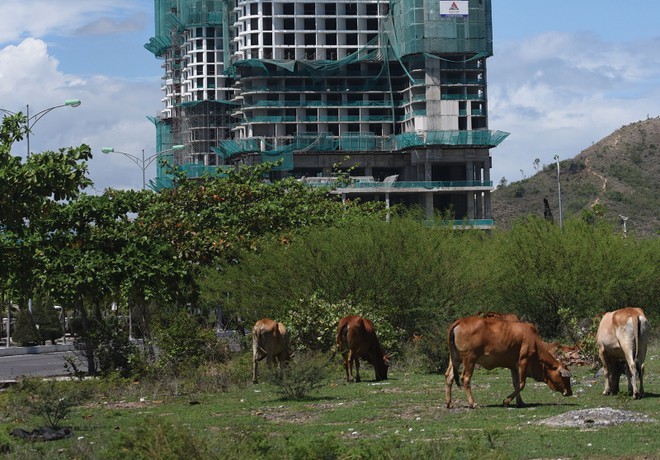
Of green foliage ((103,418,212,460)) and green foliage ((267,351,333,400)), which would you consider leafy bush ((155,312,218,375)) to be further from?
green foliage ((103,418,212,460))

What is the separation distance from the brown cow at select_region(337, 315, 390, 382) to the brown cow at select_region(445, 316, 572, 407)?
5862 mm

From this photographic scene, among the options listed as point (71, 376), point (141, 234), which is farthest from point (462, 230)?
point (71, 376)

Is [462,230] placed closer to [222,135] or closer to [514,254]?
[514,254]

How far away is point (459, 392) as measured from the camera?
2291cm

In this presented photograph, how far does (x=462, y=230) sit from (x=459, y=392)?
2030 centimetres

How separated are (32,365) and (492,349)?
3036 cm

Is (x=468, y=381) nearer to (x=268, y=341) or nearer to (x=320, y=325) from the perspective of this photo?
(x=268, y=341)

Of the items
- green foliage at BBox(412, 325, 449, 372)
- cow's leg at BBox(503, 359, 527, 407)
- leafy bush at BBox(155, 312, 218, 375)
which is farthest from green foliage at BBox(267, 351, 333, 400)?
leafy bush at BBox(155, 312, 218, 375)

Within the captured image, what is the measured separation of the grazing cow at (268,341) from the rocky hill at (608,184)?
374 feet

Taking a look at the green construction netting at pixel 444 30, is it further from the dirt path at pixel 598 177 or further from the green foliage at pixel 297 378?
the green foliage at pixel 297 378

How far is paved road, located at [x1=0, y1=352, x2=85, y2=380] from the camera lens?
40594mm

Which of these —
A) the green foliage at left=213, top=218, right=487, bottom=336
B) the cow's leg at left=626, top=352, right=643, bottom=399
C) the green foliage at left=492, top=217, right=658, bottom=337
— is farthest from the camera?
the green foliage at left=492, top=217, right=658, bottom=337

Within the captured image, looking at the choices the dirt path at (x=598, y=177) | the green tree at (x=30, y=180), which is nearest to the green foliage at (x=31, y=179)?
the green tree at (x=30, y=180)

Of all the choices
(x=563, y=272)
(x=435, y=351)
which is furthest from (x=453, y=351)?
(x=563, y=272)
